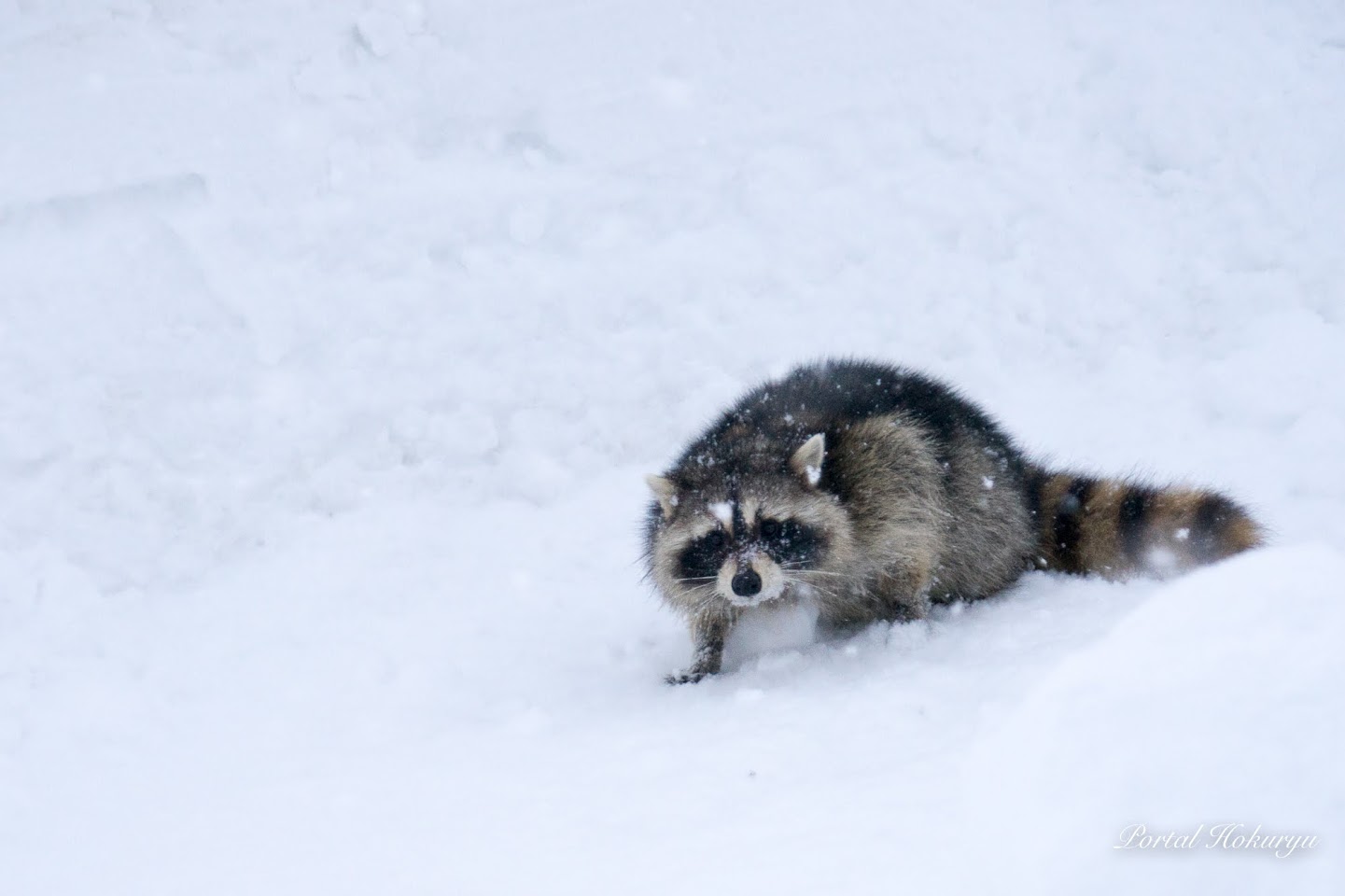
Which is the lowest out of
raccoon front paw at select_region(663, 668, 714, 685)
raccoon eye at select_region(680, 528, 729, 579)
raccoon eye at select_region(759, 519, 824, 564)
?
raccoon front paw at select_region(663, 668, 714, 685)

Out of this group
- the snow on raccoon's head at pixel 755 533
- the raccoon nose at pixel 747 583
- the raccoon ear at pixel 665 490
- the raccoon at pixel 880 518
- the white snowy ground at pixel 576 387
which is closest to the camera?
the white snowy ground at pixel 576 387

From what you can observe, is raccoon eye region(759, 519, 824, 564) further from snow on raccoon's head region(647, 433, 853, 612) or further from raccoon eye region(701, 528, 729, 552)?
raccoon eye region(701, 528, 729, 552)

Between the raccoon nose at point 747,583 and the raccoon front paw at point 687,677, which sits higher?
the raccoon nose at point 747,583

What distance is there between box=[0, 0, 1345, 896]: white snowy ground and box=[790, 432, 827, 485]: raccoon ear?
0.69 metres

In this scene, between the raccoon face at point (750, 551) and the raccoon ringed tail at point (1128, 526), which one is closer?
the raccoon face at point (750, 551)

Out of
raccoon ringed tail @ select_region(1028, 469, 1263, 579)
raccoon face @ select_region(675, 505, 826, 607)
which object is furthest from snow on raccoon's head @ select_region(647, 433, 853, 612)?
raccoon ringed tail @ select_region(1028, 469, 1263, 579)

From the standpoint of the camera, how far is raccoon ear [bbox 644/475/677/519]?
13.8 feet

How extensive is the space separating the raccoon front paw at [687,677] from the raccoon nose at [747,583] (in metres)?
0.54

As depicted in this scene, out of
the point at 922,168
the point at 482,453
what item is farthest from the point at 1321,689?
the point at 922,168

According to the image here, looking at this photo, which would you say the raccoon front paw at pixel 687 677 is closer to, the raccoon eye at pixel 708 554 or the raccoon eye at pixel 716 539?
the raccoon eye at pixel 708 554

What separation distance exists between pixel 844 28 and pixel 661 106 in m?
1.54

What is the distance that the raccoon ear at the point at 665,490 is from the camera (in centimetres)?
420

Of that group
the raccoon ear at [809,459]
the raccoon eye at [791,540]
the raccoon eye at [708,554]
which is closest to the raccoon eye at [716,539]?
the raccoon eye at [708,554]

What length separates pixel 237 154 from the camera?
6492mm
